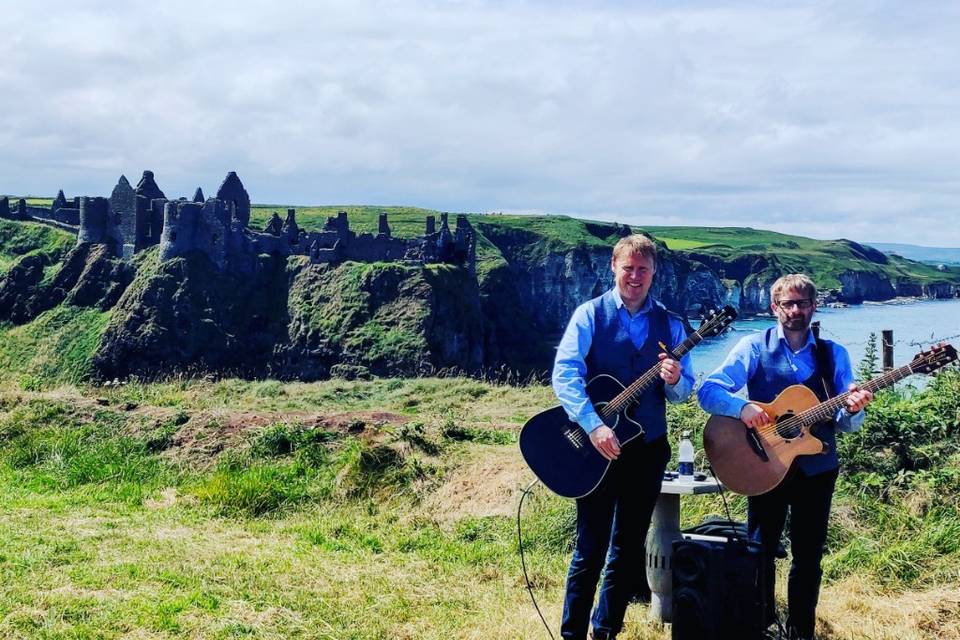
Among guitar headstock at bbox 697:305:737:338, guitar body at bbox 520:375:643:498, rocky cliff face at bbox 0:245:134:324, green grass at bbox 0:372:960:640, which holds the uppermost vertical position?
guitar headstock at bbox 697:305:737:338

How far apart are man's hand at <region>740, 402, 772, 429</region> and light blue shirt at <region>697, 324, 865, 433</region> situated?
29 millimetres

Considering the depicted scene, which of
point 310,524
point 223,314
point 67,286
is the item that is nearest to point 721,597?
point 310,524

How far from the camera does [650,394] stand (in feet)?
16.2

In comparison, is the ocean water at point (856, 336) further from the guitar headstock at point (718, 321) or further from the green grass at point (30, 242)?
the green grass at point (30, 242)

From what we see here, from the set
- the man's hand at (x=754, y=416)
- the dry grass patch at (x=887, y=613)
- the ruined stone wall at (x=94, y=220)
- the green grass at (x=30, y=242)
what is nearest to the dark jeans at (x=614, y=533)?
the man's hand at (x=754, y=416)

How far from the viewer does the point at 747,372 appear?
5.26 meters

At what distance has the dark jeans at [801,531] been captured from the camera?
16.9 feet

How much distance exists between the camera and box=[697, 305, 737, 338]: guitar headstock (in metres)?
4.82

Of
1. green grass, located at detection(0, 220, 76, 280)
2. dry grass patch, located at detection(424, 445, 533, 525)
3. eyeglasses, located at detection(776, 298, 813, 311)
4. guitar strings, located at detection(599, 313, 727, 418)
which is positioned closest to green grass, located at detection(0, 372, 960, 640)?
dry grass patch, located at detection(424, 445, 533, 525)

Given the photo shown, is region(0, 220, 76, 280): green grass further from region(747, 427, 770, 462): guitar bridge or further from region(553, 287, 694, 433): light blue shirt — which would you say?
region(747, 427, 770, 462): guitar bridge

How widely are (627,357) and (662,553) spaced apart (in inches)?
57.2

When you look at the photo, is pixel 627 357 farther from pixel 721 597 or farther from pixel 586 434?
pixel 721 597

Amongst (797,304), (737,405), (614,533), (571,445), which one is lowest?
(614,533)

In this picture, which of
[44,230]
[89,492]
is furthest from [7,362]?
→ [89,492]
